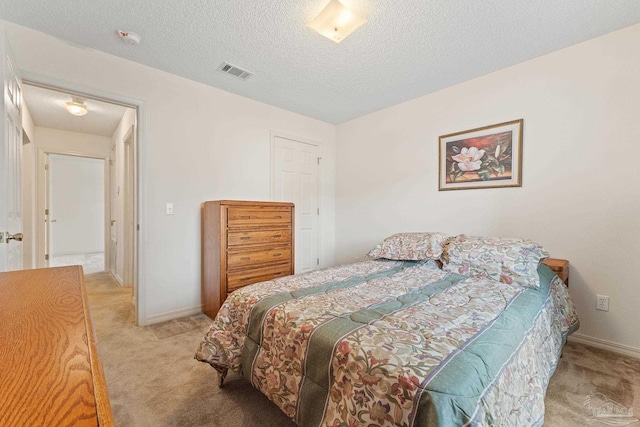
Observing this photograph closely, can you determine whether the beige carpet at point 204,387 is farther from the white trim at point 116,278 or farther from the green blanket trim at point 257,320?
the white trim at point 116,278

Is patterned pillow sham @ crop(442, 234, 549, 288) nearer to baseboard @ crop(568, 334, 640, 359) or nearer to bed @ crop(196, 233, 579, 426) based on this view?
bed @ crop(196, 233, 579, 426)

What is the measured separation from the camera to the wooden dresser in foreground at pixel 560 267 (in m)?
2.07

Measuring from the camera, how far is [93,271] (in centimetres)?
483

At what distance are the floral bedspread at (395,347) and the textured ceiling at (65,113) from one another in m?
3.32

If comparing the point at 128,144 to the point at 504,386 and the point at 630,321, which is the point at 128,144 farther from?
the point at 630,321

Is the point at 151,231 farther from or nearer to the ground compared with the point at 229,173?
nearer to the ground

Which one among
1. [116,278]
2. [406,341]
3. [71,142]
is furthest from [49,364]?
[71,142]

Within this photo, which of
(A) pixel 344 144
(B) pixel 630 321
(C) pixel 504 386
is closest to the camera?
(C) pixel 504 386

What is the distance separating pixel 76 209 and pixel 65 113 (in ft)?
13.5

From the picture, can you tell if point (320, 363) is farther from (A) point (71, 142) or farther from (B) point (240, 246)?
(A) point (71, 142)

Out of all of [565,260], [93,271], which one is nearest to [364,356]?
[565,260]

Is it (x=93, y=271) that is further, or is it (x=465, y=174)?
(x=93, y=271)

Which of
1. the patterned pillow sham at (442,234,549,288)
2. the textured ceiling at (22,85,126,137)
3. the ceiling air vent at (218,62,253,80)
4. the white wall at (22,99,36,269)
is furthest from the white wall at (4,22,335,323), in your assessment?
the white wall at (22,99,36,269)

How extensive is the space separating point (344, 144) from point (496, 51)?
216 cm
